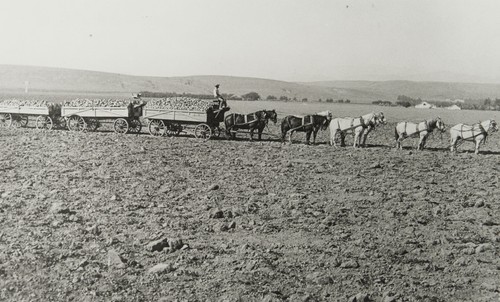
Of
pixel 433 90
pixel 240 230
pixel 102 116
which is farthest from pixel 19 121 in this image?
pixel 433 90

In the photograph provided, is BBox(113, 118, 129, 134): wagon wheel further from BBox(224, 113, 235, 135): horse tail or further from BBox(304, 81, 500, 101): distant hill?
BBox(304, 81, 500, 101): distant hill

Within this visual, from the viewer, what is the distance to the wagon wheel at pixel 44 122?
19344mm

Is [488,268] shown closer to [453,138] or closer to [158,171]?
[158,171]

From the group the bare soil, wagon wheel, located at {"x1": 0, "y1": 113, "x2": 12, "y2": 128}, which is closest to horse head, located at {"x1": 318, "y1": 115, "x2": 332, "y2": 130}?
the bare soil

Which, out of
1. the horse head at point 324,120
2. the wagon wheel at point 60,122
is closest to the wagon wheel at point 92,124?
the wagon wheel at point 60,122

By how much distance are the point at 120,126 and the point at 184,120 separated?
3036mm

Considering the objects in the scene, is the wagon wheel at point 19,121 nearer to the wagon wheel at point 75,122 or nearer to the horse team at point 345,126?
the wagon wheel at point 75,122

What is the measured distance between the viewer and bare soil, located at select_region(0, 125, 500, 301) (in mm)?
5238

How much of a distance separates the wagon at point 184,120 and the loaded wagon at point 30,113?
14.8 ft

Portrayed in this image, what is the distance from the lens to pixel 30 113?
19109 mm

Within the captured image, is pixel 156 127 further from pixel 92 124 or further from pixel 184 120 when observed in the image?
pixel 92 124

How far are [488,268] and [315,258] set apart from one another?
7.05 ft

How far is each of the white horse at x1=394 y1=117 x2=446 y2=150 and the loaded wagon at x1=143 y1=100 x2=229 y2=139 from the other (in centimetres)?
639

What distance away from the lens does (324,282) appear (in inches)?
210
